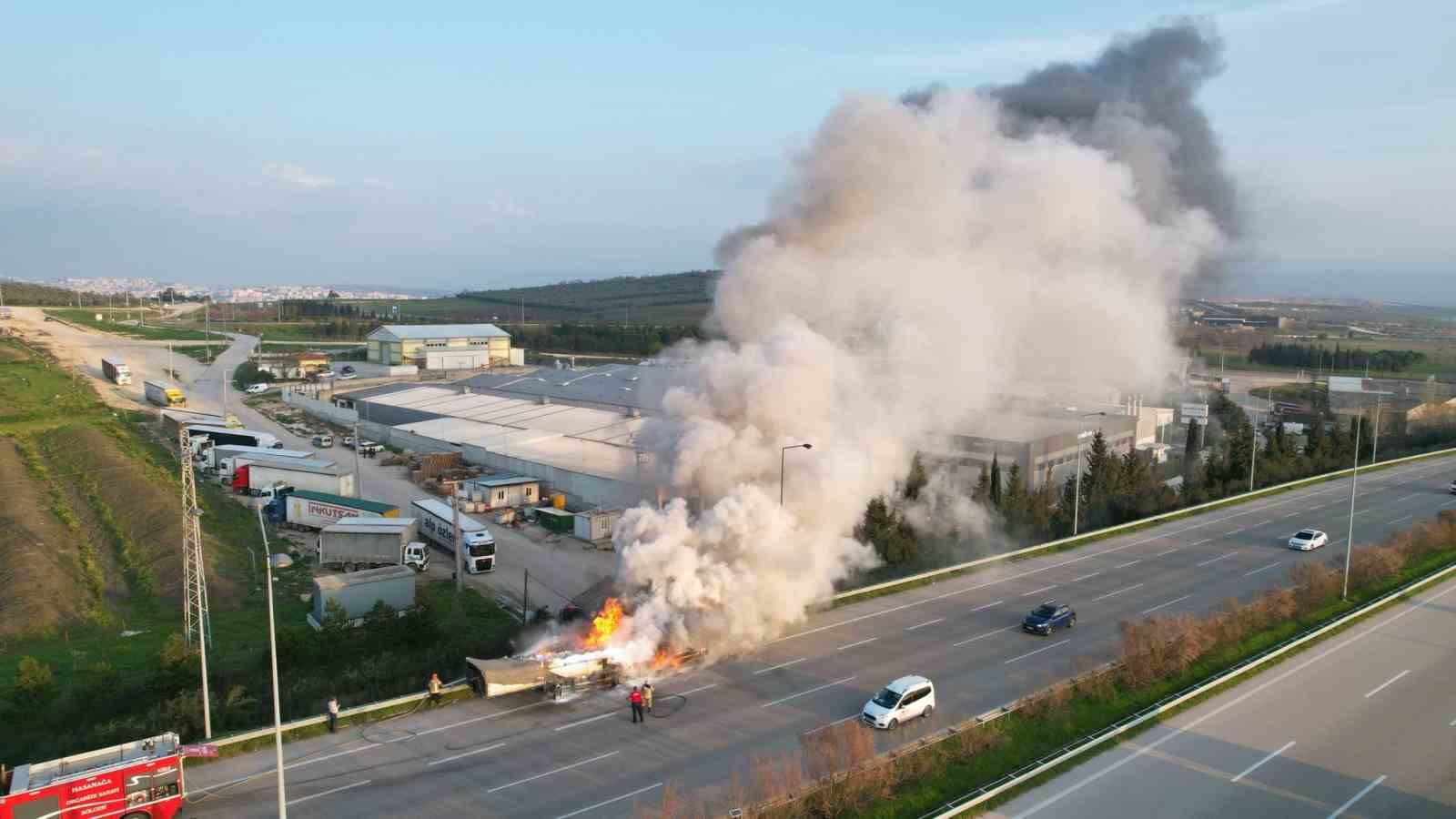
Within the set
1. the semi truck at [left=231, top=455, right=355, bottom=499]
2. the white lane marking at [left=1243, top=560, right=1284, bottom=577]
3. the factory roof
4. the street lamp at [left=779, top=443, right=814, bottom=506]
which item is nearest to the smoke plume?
the street lamp at [left=779, top=443, right=814, bottom=506]

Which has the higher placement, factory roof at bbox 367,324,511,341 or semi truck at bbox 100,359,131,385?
factory roof at bbox 367,324,511,341

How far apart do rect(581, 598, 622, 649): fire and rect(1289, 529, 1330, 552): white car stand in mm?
26714

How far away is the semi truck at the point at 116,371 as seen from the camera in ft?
271

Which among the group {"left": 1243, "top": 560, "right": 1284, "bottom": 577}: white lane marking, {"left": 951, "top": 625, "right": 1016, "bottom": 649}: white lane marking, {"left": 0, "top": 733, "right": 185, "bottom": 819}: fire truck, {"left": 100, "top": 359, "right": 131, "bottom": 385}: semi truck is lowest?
{"left": 1243, "top": 560, "right": 1284, "bottom": 577}: white lane marking

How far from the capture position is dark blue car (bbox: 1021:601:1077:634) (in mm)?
23828

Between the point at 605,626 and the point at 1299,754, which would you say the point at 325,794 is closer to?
the point at 605,626

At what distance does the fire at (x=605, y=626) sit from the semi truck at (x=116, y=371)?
8177 cm

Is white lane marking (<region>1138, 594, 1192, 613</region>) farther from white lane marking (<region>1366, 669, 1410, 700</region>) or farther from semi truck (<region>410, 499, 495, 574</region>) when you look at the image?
semi truck (<region>410, 499, 495, 574</region>)

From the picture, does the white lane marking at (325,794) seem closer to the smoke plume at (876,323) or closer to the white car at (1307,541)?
the smoke plume at (876,323)

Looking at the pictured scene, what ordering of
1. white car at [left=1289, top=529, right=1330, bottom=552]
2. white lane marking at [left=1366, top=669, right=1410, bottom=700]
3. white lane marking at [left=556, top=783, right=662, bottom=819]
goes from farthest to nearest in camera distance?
white car at [left=1289, top=529, right=1330, bottom=552]
white lane marking at [left=1366, top=669, right=1410, bottom=700]
white lane marking at [left=556, top=783, right=662, bottom=819]

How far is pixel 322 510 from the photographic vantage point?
36.3 m

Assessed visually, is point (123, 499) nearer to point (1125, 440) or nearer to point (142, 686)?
point (142, 686)

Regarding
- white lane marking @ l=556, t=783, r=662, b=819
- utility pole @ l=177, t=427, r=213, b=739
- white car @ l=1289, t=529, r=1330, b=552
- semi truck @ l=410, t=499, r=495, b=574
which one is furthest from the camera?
white car @ l=1289, t=529, r=1330, b=552

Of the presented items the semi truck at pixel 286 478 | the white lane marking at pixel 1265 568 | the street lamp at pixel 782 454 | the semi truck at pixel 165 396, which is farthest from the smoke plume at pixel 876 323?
the semi truck at pixel 165 396
